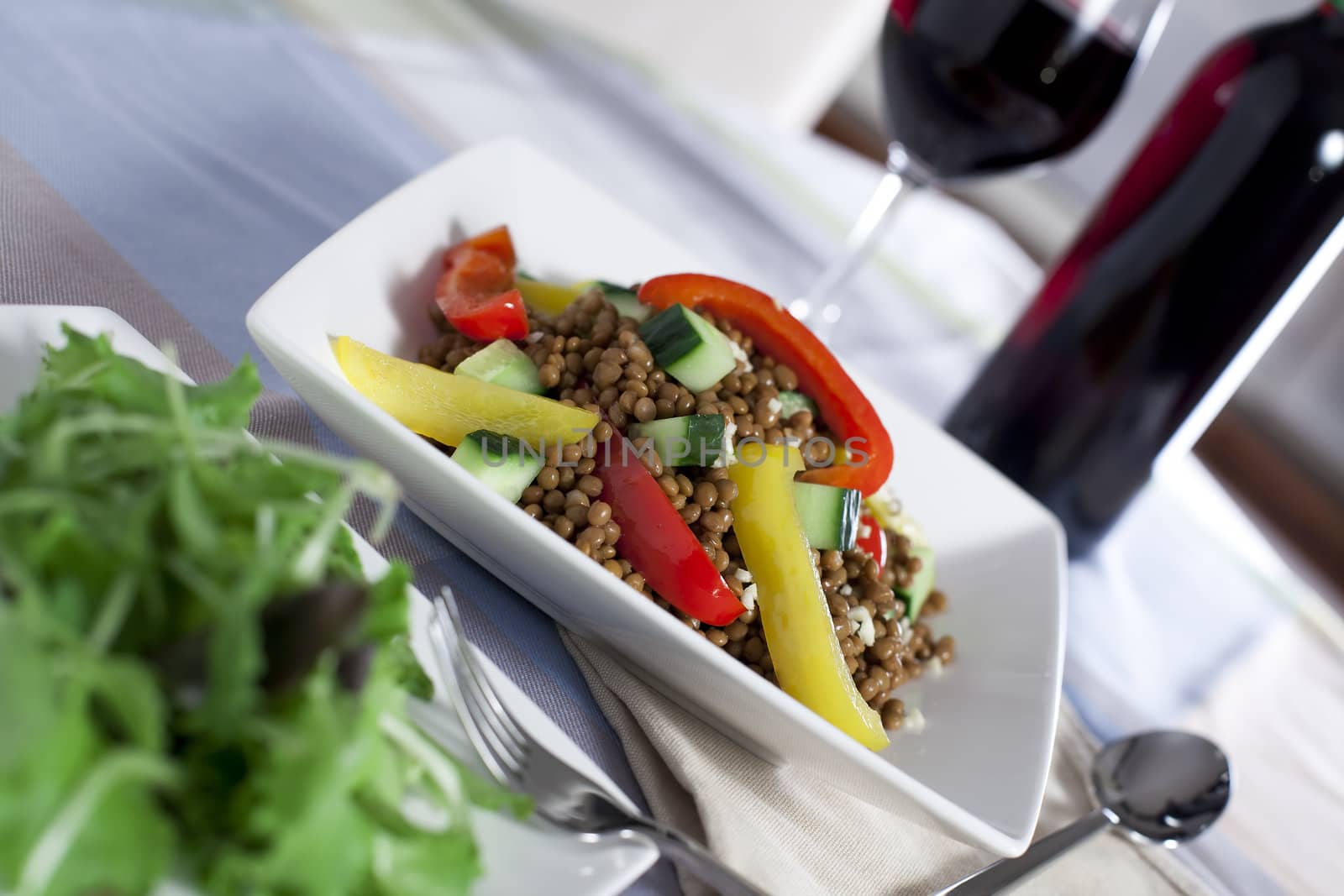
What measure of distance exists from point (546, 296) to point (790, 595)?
53cm

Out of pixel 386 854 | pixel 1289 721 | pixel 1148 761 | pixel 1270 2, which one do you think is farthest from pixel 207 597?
pixel 1270 2

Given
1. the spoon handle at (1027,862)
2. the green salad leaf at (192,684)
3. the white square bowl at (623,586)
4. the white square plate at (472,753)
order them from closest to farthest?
1. the green salad leaf at (192,684)
2. the white square plate at (472,753)
3. the white square bowl at (623,586)
4. the spoon handle at (1027,862)

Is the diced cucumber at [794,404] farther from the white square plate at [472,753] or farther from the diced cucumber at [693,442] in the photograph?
the white square plate at [472,753]

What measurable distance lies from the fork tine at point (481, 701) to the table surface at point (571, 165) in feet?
0.71

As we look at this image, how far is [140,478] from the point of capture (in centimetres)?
65

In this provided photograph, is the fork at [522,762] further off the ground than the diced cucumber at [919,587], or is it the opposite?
→ the diced cucumber at [919,587]

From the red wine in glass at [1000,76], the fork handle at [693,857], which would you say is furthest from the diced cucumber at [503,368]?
the red wine in glass at [1000,76]

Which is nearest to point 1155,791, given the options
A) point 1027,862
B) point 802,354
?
point 1027,862

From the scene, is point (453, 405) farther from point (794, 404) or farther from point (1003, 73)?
point (1003, 73)

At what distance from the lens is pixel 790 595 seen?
1.08 meters

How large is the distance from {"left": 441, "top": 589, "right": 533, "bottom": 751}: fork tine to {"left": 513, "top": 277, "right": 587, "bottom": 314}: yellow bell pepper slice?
0.63m

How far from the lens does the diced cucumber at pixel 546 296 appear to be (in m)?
1.37

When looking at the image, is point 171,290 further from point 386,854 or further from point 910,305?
point 910,305

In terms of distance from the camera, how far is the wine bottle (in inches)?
53.6
